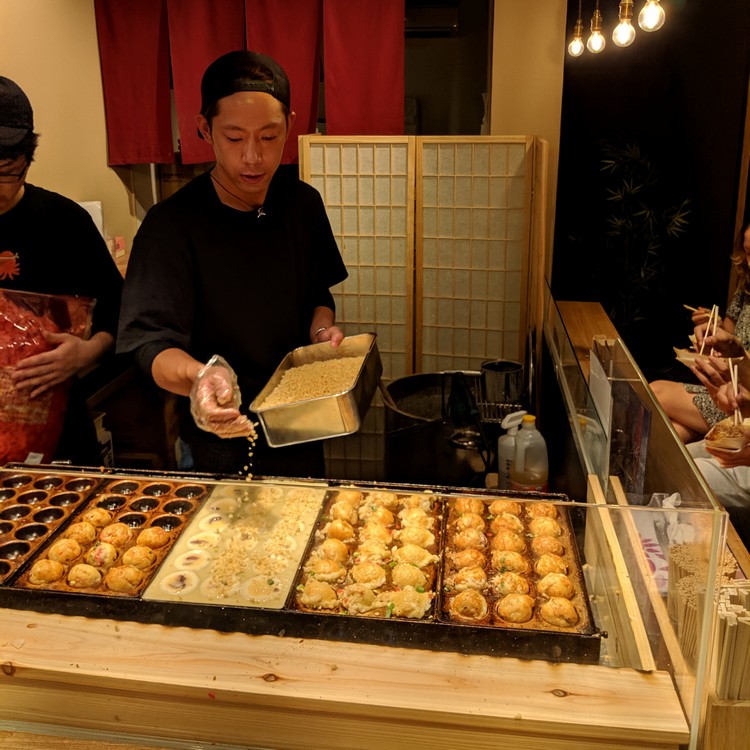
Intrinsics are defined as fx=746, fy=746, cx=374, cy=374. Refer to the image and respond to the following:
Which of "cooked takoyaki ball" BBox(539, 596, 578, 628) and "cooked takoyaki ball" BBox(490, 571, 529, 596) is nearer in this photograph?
"cooked takoyaki ball" BBox(539, 596, 578, 628)

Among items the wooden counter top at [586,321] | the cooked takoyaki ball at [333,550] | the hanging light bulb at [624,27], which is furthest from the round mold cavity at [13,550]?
the hanging light bulb at [624,27]

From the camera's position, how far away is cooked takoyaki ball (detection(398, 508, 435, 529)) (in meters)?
1.73

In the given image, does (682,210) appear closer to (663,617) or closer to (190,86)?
(190,86)

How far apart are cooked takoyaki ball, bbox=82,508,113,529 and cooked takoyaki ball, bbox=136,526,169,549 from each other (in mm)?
126

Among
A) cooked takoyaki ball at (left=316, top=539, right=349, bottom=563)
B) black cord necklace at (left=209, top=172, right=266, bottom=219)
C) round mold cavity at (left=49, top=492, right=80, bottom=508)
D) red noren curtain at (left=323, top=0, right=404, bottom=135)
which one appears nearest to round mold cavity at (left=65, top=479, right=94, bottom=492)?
round mold cavity at (left=49, top=492, right=80, bottom=508)

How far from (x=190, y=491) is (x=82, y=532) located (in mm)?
261

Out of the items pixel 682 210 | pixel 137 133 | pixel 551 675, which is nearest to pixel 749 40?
pixel 682 210

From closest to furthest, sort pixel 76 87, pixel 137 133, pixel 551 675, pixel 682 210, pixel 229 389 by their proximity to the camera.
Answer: pixel 551 675 → pixel 229 389 → pixel 76 87 → pixel 137 133 → pixel 682 210

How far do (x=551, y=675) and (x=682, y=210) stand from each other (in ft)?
15.8

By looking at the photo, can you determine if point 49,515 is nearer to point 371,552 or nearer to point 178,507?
point 178,507

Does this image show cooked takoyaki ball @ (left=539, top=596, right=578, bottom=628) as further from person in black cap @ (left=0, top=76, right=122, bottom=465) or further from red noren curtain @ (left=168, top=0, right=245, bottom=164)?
red noren curtain @ (left=168, top=0, right=245, bottom=164)

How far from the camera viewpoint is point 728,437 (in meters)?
2.29

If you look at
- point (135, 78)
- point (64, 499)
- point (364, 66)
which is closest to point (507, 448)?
point (64, 499)

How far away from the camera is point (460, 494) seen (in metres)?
1.70
